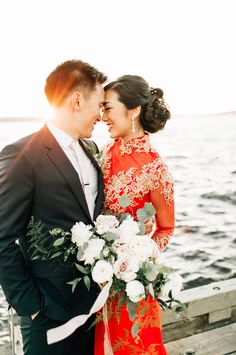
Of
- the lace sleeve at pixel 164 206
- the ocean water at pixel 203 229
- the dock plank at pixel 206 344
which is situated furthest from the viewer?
the ocean water at pixel 203 229

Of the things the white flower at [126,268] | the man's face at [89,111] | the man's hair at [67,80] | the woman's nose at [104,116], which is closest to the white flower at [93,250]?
the white flower at [126,268]

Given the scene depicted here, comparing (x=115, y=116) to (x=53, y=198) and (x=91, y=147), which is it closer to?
(x=91, y=147)

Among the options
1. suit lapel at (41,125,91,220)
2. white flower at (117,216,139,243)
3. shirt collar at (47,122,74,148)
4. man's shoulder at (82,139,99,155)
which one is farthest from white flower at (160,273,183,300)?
man's shoulder at (82,139,99,155)

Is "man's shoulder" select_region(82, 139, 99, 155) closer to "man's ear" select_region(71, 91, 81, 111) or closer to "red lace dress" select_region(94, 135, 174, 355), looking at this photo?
"red lace dress" select_region(94, 135, 174, 355)

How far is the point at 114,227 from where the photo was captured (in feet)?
7.64

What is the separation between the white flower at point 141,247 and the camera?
86.4 inches

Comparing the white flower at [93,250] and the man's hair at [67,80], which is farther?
the man's hair at [67,80]

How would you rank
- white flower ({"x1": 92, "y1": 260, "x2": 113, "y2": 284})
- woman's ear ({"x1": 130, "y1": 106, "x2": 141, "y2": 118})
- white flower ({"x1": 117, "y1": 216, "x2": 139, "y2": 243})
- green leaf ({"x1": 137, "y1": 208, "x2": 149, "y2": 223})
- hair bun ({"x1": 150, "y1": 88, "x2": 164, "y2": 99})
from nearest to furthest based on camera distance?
white flower ({"x1": 92, "y1": 260, "x2": 113, "y2": 284}) < white flower ({"x1": 117, "y1": 216, "x2": 139, "y2": 243}) < green leaf ({"x1": 137, "y1": 208, "x2": 149, "y2": 223}) < woman's ear ({"x1": 130, "y1": 106, "x2": 141, "y2": 118}) < hair bun ({"x1": 150, "y1": 88, "x2": 164, "y2": 99})

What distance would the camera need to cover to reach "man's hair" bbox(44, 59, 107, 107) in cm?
253

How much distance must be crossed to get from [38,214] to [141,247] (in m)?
0.61

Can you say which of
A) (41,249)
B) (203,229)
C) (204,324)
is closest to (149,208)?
(41,249)

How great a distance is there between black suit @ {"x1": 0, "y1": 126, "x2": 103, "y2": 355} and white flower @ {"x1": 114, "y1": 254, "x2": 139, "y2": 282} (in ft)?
1.10

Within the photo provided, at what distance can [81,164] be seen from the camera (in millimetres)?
2650

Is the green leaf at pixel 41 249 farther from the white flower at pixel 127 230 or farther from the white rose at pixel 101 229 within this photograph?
the white flower at pixel 127 230
